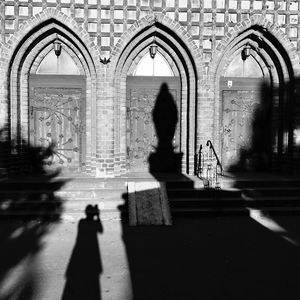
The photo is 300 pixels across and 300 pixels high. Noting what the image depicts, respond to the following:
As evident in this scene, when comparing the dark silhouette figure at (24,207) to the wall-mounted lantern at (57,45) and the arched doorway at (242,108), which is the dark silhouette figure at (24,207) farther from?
the arched doorway at (242,108)

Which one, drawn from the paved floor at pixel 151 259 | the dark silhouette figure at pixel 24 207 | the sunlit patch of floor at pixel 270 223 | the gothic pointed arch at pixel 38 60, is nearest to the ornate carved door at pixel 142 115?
the gothic pointed arch at pixel 38 60

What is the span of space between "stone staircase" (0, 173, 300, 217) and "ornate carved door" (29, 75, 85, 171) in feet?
4.22

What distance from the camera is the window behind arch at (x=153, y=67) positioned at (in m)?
9.23

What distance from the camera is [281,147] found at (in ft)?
30.7

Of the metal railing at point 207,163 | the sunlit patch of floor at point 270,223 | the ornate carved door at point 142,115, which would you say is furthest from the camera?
the ornate carved door at point 142,115

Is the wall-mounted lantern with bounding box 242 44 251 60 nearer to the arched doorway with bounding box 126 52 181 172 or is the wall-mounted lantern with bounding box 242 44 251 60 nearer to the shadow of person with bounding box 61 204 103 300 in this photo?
the arched doorway with bounding box 126 52 181 172

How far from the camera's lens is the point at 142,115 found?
30.5 ft

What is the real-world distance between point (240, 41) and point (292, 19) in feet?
4.39

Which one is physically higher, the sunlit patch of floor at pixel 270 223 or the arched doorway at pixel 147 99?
the arched doorway at pixel 147 99

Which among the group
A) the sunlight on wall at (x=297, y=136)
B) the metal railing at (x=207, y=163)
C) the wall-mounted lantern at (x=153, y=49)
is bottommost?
the metal railing at (x=207, y=163)

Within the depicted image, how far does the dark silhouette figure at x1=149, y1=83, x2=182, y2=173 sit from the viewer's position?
30.6ft

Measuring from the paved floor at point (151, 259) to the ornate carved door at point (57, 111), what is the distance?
106 inches

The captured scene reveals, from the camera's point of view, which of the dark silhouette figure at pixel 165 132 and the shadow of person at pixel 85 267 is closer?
the shadow of person at pixel 85 267

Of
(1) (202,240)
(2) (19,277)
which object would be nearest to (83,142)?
(1) (202,240)
